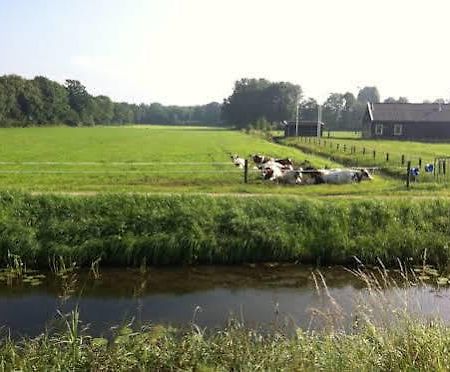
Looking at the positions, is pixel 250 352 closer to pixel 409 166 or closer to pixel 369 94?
pixel 409 166

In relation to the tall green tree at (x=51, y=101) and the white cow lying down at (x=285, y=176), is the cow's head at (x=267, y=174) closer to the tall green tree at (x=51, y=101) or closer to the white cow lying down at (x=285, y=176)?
the white cow lying down at (x=285, y=176)

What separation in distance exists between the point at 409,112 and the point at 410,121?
1.64 metres

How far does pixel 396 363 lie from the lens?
5.29 meters

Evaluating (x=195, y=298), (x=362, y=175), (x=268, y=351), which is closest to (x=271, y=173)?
(x=362, y=175)

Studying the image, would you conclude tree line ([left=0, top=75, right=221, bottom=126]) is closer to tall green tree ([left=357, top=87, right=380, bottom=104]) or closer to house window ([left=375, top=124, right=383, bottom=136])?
tall green tree ([left=357, top=87, right=380, bottom=104])

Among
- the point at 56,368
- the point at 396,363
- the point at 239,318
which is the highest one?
the point at 396,363

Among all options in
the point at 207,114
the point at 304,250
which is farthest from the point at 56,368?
the point at 207,114

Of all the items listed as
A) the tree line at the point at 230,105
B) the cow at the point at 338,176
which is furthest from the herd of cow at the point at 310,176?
the tree line at the point at 230,105

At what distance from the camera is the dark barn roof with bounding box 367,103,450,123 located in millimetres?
64125

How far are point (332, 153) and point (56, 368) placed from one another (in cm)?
3790

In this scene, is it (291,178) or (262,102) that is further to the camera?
(262,102)

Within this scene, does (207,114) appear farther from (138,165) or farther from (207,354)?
(207,354)

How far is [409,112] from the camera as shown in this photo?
65188 millimetres

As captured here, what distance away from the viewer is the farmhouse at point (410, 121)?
63.9m
